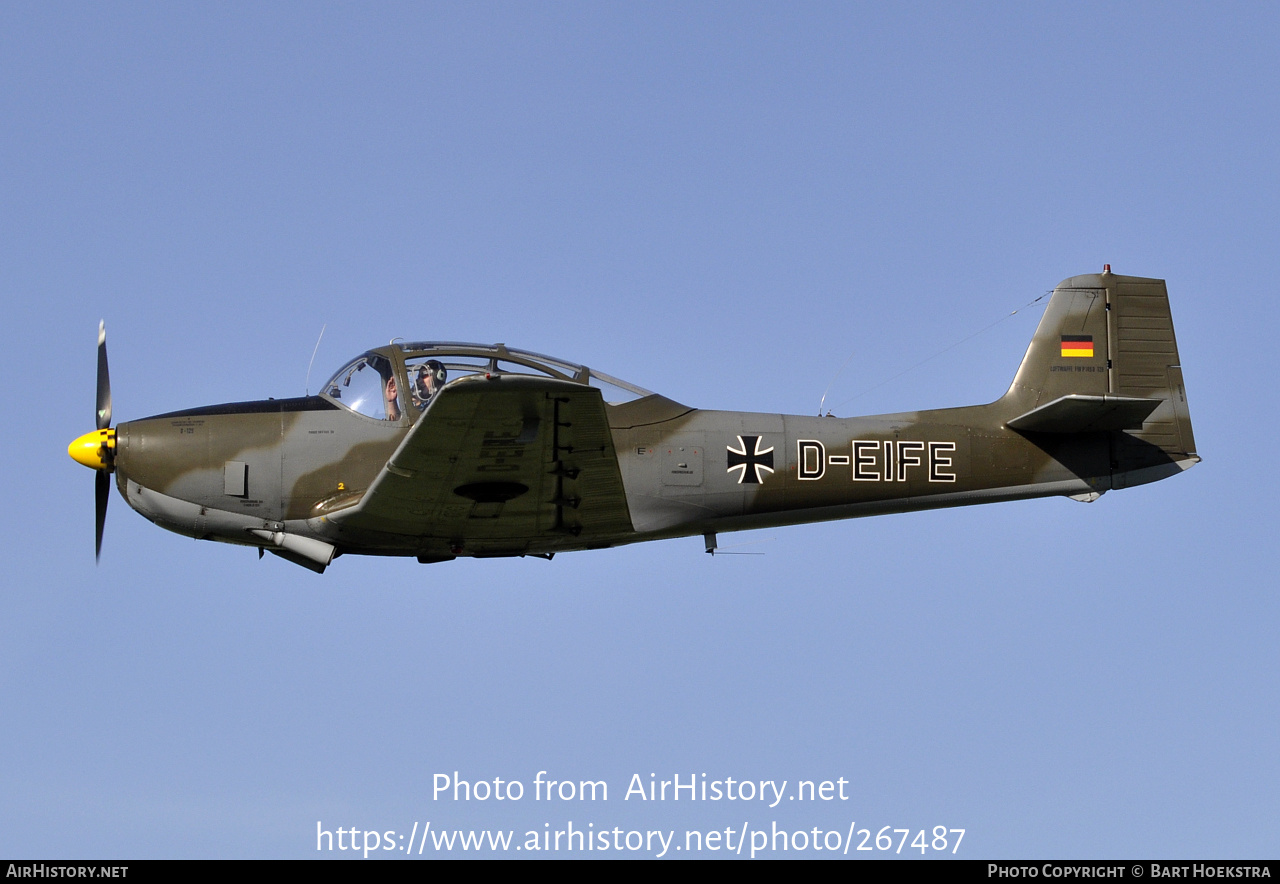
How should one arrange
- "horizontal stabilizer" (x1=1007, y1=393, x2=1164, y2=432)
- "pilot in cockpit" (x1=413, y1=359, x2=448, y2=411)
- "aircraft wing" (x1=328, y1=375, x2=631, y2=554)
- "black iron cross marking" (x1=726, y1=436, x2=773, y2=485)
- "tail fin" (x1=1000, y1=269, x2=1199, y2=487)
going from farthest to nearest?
"tail fin" (x1=1000, y1=269, x2=1199, y2=487) < "horizontal stabilizer" (x1=1007, y1=393, x2=1164, y2=432) < "black iron cross marking" (x1=726, y1=436, x2=773, y2=485) < "pilot in cockpit" (x1=413, y1=359, x2=448, y2=411) < "aircraft wing" (x1=328, y1=375, x2=631, y2=554)

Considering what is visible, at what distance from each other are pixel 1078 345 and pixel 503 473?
6.66 meters

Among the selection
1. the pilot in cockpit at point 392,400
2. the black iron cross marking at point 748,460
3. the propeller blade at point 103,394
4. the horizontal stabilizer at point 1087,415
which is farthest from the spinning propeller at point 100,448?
the horizontal stabilizer at point 1087,415

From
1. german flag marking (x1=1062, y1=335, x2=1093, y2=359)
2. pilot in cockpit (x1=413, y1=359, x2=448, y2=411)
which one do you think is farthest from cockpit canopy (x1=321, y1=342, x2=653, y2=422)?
german flag marking (x1=1062, y1=335, x2=1093, y2=359)

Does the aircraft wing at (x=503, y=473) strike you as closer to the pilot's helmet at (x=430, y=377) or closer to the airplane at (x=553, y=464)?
the airplane at (x=553, y=464)

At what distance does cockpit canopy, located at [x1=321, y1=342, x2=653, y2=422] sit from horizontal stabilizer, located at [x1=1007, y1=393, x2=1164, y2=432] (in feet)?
15.1

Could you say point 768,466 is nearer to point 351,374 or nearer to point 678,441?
point 678,441

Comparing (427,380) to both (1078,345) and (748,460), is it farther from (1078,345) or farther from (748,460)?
(1078,345)

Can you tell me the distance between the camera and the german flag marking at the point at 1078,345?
1541 cm

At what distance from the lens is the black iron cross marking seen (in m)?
13.8

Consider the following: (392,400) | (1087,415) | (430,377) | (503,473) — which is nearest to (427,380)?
(430,377)

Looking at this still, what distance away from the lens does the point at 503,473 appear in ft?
40.4

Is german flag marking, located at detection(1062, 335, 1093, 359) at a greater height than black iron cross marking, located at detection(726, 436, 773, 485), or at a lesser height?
greater

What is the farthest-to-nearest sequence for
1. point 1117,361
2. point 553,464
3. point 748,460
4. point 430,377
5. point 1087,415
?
point 1117,361, point 1087,415, point 748,460, point 430,377, point 553,464

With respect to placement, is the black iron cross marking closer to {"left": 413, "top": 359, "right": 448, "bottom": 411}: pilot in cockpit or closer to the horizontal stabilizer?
the horizontal stabilizer
